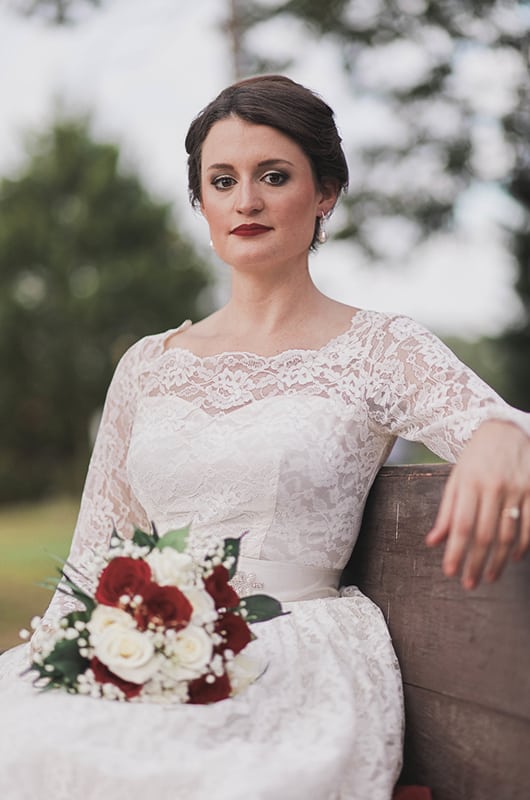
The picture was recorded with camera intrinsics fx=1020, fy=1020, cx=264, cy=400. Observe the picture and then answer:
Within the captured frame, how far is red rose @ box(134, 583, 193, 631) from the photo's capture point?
6.73 feet

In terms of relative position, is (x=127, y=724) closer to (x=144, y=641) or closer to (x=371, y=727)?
(x=144, y=641)

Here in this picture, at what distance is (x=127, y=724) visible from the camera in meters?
2.01

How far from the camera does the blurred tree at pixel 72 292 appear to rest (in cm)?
2328

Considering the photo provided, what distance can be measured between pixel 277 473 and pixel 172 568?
669 millimetres

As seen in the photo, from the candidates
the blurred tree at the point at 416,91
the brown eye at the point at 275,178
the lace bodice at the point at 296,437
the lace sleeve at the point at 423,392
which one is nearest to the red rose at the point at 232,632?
the lace bodice at the point at 296,437

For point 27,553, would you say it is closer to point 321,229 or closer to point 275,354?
point 321,229

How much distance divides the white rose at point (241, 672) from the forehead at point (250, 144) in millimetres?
1472

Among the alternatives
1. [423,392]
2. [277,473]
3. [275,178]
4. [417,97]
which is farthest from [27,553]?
[423,392]

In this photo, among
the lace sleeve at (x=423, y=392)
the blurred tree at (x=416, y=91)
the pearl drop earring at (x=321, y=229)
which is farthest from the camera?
the blurred tree at (x=416, y=91)

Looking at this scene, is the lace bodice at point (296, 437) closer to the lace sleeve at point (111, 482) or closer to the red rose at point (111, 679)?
the lace sleeve at point (111, 482)

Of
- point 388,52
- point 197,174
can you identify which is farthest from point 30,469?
point 197,174

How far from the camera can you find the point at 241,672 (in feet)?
7.27

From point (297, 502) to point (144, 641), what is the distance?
793 millimetres

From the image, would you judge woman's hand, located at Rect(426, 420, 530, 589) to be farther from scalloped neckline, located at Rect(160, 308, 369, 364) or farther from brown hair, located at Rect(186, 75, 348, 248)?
brown hair, located at Rect(186, 75, 348, 248)
